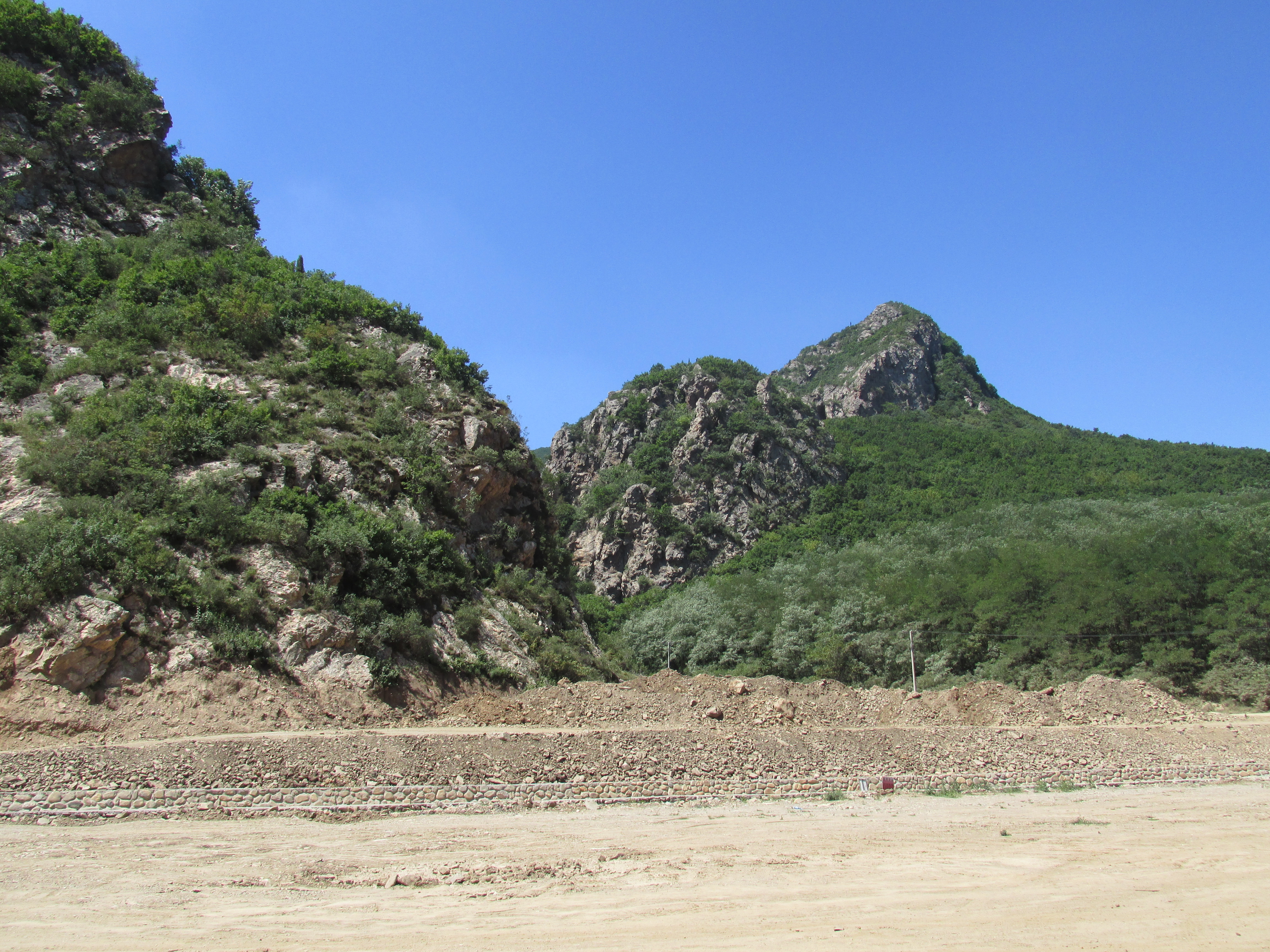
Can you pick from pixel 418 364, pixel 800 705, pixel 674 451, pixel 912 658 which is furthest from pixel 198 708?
pixel 674 451

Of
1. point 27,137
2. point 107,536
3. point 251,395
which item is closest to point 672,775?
point 107,536

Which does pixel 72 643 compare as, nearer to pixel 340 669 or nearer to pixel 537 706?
pixel 340 669

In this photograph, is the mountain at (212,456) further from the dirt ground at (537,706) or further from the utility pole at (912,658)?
the utility pole at (912,658)

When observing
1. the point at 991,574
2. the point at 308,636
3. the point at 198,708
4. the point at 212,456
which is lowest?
the point at 198,708

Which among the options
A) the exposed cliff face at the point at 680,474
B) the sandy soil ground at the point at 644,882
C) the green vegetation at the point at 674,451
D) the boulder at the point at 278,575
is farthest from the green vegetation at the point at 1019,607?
the sandy soil ground at the point at 644,882

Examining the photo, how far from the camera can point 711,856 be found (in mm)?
9633

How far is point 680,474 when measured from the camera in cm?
7400

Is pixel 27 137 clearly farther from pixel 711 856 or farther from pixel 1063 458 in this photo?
pixel 1063 458

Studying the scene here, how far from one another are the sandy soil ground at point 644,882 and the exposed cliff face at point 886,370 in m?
98.0

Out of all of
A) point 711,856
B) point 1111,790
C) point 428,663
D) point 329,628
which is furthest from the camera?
point 428,663

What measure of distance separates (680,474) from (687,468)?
86cm

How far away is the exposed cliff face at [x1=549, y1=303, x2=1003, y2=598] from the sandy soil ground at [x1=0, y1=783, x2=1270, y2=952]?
2153 inches

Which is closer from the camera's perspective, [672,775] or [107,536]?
[672,775]

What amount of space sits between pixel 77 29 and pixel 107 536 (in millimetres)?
34035
